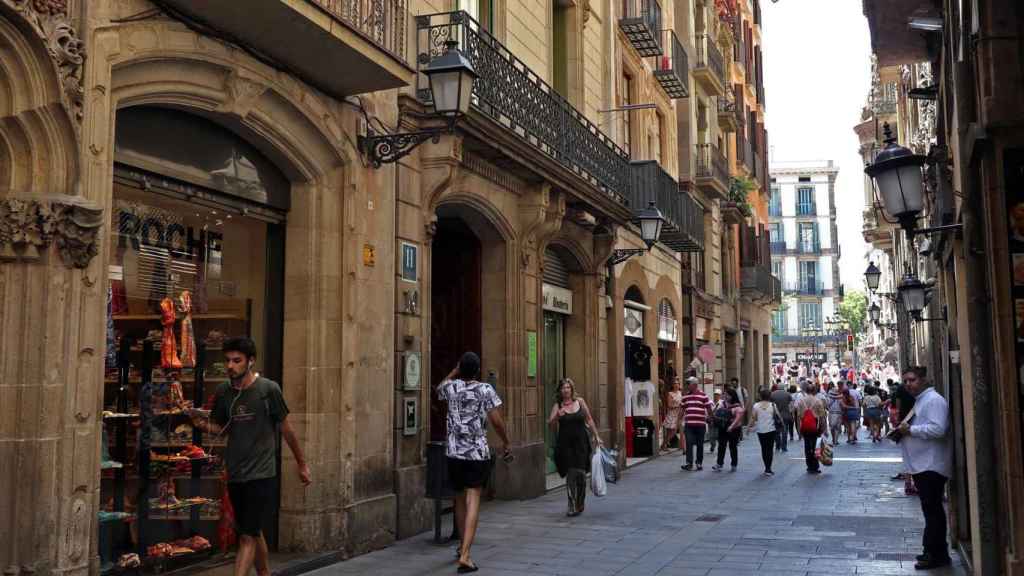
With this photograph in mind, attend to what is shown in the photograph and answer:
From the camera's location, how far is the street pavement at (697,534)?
8461mm

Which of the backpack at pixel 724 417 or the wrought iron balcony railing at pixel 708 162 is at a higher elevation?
the wrought iron balcony railing at pixel 708 162

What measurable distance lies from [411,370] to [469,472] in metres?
2.09

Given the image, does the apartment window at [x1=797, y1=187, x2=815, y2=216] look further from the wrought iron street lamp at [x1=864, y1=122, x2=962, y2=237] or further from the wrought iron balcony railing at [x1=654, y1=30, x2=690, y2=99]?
the wrought iron street lamp at [x1=864, y1=122, x2=962, y2=237]

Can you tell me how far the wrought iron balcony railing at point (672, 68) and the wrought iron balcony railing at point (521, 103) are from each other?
6.71m

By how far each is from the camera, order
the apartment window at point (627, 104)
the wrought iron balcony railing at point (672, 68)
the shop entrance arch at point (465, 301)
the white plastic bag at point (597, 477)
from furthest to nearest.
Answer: the wrought iron balcony railing at point (672, 68), the apartment window at point (627, 104), the shop entrance arch at point (465, 301), the white plastic bag at point (597, 477)

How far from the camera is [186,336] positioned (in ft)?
26.2

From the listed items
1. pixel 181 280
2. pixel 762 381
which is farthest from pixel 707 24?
pixel 181 280

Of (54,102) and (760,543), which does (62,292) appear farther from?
(760,543)

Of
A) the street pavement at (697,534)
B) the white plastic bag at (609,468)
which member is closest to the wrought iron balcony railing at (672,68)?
the street pavement at (697,534)

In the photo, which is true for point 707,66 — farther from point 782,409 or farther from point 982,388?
point 982,388

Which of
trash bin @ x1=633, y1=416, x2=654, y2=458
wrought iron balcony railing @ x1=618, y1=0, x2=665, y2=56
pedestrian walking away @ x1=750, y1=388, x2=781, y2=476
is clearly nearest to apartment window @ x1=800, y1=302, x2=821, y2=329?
wrought iron balcony railing @ x1=618, y1=0, x2=665, y2=56

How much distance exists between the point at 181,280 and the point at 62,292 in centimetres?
213

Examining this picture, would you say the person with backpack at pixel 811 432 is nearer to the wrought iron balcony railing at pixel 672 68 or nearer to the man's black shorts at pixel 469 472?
the wrought iron balcony railing at pixel 672 68

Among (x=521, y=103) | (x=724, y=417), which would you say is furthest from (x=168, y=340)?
(x=724, y=417)
